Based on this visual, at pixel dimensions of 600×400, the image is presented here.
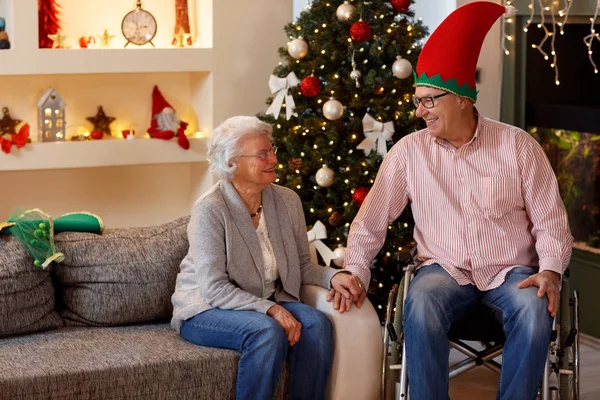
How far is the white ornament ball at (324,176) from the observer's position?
13.6ft

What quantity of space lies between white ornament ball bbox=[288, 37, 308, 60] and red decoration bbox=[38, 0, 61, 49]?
123 cm

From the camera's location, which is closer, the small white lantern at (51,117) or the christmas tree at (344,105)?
the christmas tree at (344,105)

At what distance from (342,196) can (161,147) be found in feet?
3.52

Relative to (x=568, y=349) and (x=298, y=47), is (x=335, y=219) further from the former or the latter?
(x=568, y=349)

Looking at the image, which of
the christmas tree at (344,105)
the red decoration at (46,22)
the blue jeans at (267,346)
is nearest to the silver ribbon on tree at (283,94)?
the christmas tree at (344,105)

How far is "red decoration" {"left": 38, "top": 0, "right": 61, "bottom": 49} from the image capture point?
183 inches

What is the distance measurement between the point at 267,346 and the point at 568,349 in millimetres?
936

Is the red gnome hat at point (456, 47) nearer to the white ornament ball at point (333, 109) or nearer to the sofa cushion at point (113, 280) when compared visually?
the white ornament ball at point (333, 109)

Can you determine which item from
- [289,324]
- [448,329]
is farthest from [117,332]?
[448,329]

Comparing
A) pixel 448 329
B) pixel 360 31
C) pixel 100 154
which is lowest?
pixel 448 329

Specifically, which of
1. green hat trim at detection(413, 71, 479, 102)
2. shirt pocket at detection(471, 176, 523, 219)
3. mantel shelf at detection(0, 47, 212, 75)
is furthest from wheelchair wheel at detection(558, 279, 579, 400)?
mantel shelf at detection(0, 47, 212, 75)

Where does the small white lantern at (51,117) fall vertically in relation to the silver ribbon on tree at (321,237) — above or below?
above

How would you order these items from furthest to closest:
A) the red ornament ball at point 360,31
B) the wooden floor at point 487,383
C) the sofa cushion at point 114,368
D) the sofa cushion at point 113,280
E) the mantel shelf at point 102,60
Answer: the mantel shelf at point 102,60
the red ornament ball at point 360,31
the wooden floor at point 487,383
the sofa cushion at point 113,280
the sofa cushion at point 114,368

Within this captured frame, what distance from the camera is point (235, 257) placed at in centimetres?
315
